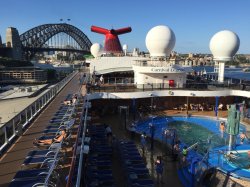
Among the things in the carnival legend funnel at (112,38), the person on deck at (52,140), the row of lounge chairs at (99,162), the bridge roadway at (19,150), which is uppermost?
the carnival legend funnel at (112,38)

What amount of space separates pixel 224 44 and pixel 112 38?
22786 mm

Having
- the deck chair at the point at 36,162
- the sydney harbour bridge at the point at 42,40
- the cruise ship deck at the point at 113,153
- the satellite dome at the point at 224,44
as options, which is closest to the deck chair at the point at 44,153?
the deck chair at the point at 36,162

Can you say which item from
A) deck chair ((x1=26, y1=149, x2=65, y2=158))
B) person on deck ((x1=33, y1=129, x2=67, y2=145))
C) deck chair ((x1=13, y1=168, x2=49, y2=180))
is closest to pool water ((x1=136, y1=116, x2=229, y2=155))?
person on deck ((x1=33, y1=129, x2=67, y2=145))

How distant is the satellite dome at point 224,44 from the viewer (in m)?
30.9

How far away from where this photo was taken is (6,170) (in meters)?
9.50

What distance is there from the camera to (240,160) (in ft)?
50.8

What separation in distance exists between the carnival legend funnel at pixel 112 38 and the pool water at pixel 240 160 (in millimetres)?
33768

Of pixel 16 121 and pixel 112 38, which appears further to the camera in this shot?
pixel 112 38

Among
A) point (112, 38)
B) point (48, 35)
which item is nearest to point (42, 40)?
point (48, 35)

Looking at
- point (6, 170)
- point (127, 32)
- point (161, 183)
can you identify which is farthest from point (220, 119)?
point (127, 32)

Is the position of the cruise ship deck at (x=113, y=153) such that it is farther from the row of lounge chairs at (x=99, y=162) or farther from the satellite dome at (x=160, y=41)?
the satellite dome at (x=160, y=41)

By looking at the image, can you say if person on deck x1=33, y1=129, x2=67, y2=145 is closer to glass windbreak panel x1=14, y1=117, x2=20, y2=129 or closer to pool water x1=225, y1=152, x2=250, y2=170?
glass windbreak panel x1=14, y1=117, x2=20, y2=129

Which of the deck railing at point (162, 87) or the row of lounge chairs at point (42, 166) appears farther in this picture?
the deck railing at point (162, 87)

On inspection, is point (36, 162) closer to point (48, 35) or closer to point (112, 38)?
point (112, 38)
